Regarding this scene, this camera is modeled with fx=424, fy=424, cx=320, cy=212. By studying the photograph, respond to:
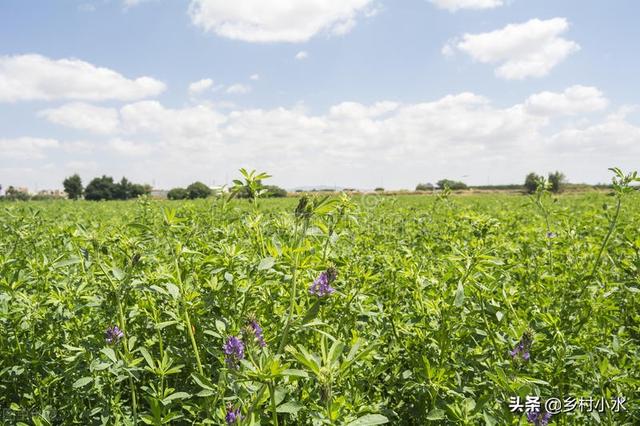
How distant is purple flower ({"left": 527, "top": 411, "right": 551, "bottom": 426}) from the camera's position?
1.66 meters

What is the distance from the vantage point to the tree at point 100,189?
7488 cm

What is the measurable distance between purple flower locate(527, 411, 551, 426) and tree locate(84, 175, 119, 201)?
80995mm

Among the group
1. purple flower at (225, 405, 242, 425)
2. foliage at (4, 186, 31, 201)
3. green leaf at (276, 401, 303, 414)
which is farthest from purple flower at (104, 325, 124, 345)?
foliage at (4, 186, 31, 201)

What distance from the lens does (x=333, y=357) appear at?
1.26m

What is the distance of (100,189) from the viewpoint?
75625 mm

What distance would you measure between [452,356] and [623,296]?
1752mm

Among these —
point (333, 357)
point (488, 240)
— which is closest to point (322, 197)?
point (333, 357)

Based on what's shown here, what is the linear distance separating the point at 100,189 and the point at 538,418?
3316 inches

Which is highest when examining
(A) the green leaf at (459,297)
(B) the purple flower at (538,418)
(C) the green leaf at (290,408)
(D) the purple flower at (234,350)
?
(A) the green leaf at (459,297)

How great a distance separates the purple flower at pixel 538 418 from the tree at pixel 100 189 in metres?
81.0

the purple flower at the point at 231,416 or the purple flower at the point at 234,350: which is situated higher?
the purple flower at the point at 234,350

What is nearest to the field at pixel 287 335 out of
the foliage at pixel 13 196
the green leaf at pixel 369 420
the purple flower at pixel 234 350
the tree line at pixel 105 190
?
the purple flower at pixel 234 350

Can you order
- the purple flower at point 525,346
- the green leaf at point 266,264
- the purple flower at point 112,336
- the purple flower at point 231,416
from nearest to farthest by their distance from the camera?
the purple flower at point 231,416 < the green leaf at point 266,264 < the purple flower at point 525,346 < the purple flower at point 112,336

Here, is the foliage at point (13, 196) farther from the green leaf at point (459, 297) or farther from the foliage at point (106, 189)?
the foliage at point (106, 189)
